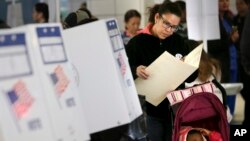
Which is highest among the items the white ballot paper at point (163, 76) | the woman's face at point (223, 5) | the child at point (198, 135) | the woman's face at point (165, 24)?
the woman's face at point (165, 24)

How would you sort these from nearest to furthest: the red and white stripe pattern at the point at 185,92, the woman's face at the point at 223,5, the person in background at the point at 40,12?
the red and white stripe pattern at the point at 185,92
the person in background at the point at 40,12
the woman's face at the point at 223,5

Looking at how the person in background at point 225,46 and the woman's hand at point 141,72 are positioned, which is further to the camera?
the person in background at point 225,46

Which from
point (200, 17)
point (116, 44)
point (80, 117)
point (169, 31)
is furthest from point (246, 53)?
point (200, 17)

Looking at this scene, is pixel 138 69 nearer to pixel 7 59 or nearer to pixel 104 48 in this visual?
pixel 104 48

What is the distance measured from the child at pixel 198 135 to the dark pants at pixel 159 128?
0.14 metres

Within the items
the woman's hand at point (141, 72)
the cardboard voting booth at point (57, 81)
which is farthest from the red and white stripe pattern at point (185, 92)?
the cardboard voting booth at point (57, 81)

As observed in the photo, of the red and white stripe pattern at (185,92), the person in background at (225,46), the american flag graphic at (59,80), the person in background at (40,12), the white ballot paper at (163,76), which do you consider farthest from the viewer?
the person in background at (225,46)

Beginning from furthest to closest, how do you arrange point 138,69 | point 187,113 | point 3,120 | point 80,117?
point 187,113 < point 138,69 < point 80,117 < point 3,120

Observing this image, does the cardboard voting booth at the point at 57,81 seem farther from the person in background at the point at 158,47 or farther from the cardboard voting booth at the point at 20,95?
the person in background at the point at 158,47

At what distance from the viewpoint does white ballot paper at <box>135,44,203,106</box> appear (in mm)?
2627

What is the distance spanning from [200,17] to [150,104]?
2435 millimetres

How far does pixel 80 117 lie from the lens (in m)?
1.32

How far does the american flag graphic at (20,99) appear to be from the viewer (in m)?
1.15

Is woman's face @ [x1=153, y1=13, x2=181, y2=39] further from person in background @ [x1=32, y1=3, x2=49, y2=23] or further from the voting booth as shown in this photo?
person in background @ [x1=32, y1=3, x2=49, y2=23]
